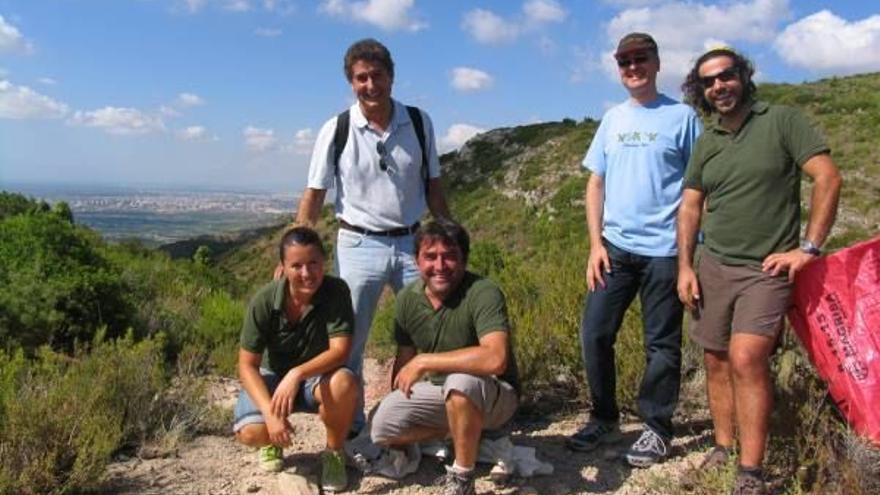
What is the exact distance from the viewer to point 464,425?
3.24 metres

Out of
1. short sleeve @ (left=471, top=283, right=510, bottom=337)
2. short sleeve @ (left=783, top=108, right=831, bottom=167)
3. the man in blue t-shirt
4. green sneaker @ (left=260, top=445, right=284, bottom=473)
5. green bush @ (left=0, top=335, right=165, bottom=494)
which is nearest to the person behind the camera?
short sleeve @ (left=783, top=108, right=831, bottom=167)

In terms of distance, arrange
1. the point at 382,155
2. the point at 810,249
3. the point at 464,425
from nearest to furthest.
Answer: the point at 810,249 < the point at 464,425 < the point at 382,155

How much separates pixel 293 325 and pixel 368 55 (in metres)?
1.38

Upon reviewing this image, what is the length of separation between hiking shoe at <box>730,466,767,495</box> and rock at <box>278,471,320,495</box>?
6.07 ft

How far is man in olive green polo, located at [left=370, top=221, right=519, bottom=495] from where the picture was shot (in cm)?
326

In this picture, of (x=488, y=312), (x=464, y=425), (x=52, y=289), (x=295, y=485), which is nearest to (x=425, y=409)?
(x=464, y=425)

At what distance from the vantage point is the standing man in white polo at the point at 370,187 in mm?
3789

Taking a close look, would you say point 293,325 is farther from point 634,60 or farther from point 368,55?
point 634,60

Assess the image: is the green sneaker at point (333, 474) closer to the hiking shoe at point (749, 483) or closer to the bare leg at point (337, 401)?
the bare leg at point (337, 401)

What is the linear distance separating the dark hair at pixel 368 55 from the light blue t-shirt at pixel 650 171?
118 cm

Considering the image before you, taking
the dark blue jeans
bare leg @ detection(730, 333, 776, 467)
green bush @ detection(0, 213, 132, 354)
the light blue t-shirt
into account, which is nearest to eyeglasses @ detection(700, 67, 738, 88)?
the light blue t-shirt

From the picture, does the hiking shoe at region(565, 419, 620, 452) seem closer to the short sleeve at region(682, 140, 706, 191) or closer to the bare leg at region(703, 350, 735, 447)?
the bare leg at region(703, 350, 735, 447)

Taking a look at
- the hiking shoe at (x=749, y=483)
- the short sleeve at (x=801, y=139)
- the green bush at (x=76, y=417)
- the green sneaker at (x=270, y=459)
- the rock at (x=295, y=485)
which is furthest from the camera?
the green sneaker at (x=270, y=459)

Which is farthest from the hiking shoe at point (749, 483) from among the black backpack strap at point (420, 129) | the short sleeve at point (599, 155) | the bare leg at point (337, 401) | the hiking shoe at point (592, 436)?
the black backpack strap at point (420, 129)
